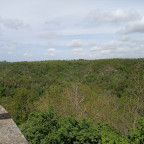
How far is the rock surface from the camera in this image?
3.61 meters

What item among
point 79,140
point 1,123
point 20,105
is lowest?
point 20,105

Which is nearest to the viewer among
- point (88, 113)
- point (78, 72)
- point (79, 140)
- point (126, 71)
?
point (79, 140)

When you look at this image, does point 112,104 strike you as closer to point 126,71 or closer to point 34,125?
point 34,125

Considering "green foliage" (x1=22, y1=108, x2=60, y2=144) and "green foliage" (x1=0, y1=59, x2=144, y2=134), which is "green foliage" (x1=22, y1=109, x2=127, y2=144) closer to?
"green foliage" (x1=22, y1=108, x2=60, y2=144)

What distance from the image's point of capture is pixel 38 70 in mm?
59500

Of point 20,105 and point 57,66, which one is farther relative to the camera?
point 57,66

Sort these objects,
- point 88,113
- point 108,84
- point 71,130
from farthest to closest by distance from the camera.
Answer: point 108,84, point 88,113, point 71,130

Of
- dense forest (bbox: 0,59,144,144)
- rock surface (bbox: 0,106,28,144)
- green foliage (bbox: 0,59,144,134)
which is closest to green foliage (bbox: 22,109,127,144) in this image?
dense forest (bbox: 0,59,144,144)

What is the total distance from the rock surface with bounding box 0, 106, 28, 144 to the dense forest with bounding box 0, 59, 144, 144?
3.01 m

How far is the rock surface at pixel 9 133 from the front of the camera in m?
3.61

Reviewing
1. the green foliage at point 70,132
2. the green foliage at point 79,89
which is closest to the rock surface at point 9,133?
the green foliage at point 70,132

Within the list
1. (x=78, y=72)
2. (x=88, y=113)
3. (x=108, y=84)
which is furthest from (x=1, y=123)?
(x=78, y=72)

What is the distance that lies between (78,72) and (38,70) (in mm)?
12135

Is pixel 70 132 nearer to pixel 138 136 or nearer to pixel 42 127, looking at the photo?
pixel 42 127
